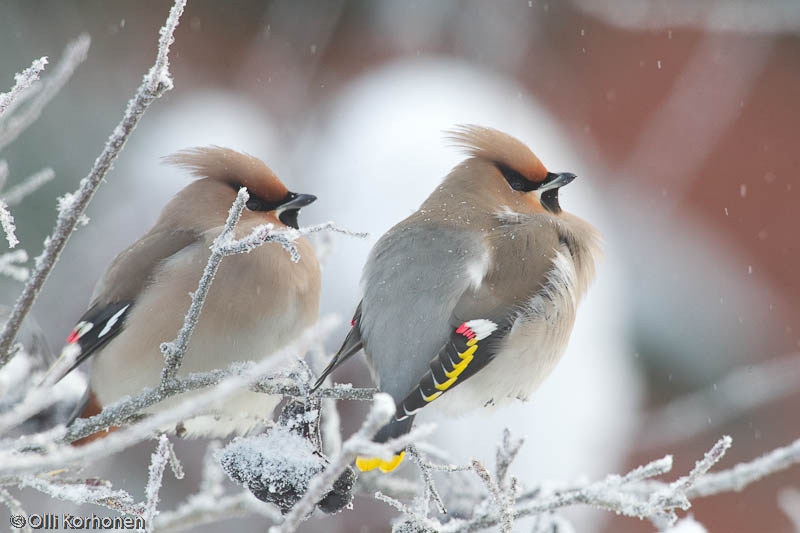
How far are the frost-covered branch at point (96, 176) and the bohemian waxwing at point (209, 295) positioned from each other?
49.9 inches

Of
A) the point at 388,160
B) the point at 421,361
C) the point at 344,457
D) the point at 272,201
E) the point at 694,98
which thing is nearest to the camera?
the point at 344,457

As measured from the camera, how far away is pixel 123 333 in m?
2.98

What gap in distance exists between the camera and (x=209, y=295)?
9.48 feet

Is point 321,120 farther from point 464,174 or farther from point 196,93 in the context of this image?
point 464,174

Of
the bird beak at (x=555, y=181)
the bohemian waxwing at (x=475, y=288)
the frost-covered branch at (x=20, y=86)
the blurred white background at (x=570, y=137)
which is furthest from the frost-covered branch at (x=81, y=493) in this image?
the blurred white background at (x=570, y=137)

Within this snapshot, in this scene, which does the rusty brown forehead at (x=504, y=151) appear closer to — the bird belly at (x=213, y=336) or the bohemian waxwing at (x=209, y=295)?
the bohemian waxwing at (x=209, y=295)

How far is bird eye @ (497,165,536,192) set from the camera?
3094 mm

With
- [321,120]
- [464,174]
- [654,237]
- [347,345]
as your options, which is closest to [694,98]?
[654,237]

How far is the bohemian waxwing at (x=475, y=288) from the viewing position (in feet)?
8.61

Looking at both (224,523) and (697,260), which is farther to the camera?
(697,260)

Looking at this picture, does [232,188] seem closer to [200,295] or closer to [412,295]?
[412,295]

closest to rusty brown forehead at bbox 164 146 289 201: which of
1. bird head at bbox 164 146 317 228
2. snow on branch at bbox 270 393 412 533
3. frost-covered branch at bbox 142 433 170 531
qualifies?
bird head at bbox 164 146 317 228

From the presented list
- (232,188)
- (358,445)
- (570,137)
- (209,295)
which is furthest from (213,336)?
(570,137)

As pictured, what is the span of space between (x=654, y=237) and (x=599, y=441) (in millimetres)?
1646
